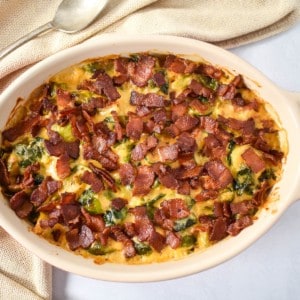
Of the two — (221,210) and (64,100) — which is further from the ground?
(64,100)

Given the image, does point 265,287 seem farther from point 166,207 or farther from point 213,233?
point 166,207

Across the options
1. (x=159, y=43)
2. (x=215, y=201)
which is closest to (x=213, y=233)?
(x=215, y=201)

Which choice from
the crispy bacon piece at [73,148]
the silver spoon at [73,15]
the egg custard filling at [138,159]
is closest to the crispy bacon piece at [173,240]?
the egg custard filling at [138,159]

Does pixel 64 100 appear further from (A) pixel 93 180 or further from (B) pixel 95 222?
(B) pixel 95 222

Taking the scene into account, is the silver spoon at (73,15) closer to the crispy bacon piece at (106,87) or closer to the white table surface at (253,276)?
the crispy bacon piece at (106,87)

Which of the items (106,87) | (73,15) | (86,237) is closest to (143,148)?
(106,87)

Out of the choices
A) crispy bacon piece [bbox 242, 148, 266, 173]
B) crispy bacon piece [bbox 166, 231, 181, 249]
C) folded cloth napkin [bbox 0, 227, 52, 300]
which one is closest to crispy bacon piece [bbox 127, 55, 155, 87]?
crispy bacon piece [bbox 242, 148, 266, 173]
